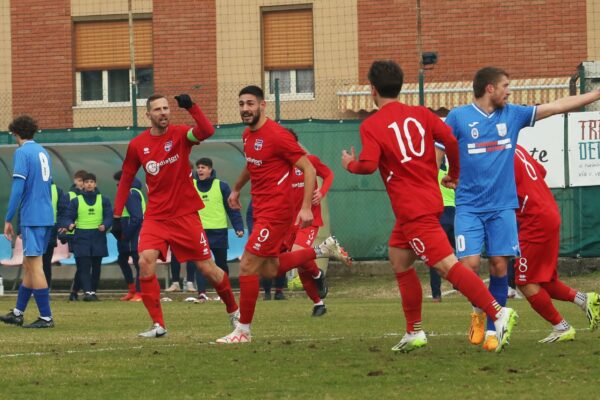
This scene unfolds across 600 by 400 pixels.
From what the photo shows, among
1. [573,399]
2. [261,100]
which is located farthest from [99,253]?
[573,399]

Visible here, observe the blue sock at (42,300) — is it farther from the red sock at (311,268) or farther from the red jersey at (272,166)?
the red jersey at (272,166)

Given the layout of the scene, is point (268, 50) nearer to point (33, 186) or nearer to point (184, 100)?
point (33, 186)

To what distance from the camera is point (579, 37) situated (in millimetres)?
26375

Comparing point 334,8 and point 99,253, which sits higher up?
point 334,8

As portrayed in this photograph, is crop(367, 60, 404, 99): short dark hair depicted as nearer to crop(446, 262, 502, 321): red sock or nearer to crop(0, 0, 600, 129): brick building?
crop(446, 262, 502, 321): red sock

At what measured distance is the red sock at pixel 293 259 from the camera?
41.8ft

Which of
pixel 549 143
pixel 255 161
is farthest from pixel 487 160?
pixel 549 143

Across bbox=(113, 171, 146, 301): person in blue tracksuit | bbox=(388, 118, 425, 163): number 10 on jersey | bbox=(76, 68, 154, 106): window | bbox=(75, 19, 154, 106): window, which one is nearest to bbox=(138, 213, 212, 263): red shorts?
bbox=(388, 118, 425, 163): number 10 on jersey

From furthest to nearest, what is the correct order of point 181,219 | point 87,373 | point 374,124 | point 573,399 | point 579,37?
point 579,37, point 181,219, point 374,124, point 87,373, point 573,399

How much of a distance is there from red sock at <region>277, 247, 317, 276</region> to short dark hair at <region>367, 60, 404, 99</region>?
140 inches

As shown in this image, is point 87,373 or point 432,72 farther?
point 432,72

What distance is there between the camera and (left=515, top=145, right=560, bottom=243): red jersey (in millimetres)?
10508

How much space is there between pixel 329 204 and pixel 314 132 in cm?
120

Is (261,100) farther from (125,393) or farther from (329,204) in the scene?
(329,204)
